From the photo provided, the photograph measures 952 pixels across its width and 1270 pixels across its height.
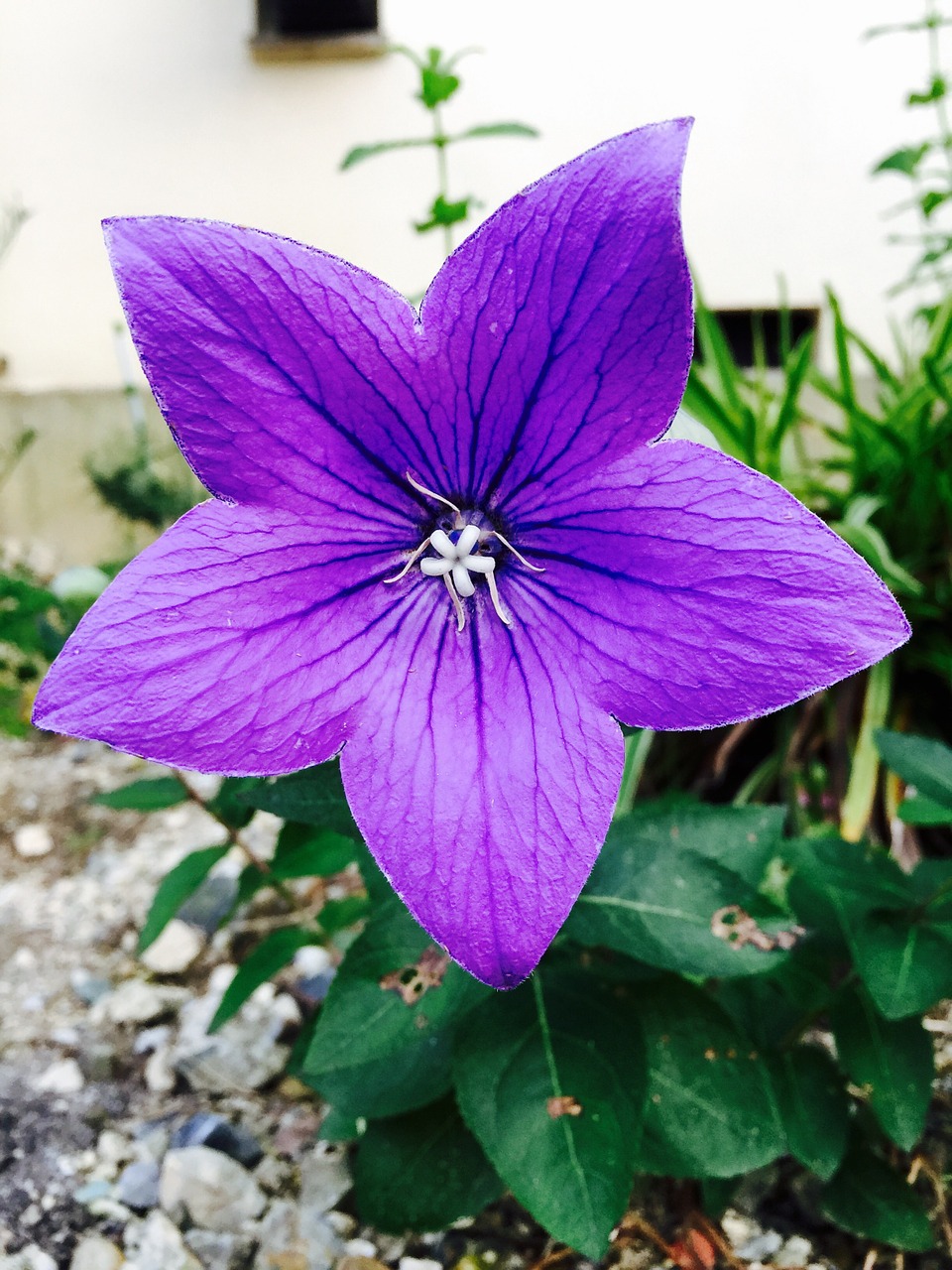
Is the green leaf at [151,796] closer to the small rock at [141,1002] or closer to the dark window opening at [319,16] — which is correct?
the small rock at [141,1002]

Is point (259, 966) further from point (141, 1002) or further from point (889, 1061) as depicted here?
point (889, 1061)

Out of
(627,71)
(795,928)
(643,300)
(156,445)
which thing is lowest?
(156,445)

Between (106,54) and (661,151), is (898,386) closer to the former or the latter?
(661,151)

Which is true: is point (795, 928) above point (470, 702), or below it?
below

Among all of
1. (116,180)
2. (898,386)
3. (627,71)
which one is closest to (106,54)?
(116,180)

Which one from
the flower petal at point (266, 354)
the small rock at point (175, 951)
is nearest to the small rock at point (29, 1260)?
the small rock at point (175, 951)

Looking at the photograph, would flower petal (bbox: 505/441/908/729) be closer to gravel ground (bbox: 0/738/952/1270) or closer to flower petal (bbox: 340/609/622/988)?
flower petal (bbox: 340/609/622/988)

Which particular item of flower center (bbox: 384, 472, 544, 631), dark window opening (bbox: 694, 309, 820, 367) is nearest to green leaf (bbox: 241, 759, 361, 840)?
flower center (bbox: 384, 472, 544, 631)

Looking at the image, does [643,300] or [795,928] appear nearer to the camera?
[643,300]
